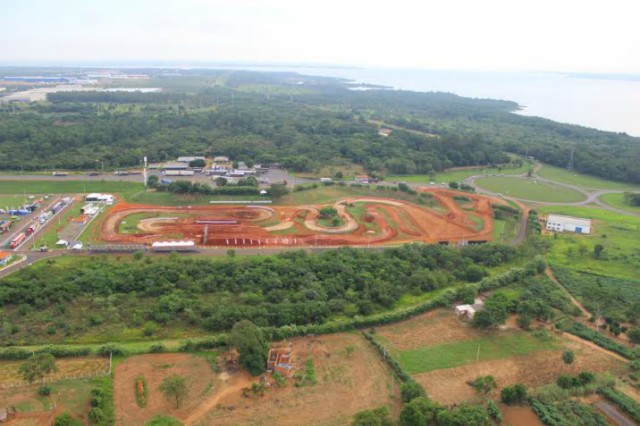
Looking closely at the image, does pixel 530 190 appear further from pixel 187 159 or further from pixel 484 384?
pixel 187 159

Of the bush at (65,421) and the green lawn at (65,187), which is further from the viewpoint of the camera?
the green lawn at (65,187)

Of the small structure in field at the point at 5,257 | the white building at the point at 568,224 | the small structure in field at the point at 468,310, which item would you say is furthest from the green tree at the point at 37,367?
the white building at the point at 568,224

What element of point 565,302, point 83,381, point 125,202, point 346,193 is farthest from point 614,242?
point 125,202

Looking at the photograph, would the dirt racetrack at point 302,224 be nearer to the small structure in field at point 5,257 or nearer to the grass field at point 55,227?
the grass field at point 55,227

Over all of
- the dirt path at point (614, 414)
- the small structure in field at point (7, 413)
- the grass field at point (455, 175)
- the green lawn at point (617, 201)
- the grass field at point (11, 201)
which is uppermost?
the grass field at point (455, 175)

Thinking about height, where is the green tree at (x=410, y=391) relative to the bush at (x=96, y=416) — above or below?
above

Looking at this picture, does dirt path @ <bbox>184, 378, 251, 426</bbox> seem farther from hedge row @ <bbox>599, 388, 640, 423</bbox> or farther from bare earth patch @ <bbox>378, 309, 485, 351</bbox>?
hedge row @ <bbox>599, 388, 640, 423</bbox>

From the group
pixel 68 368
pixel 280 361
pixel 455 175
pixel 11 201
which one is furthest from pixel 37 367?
pixel 455 175

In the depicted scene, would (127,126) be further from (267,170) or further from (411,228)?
(411,228)
